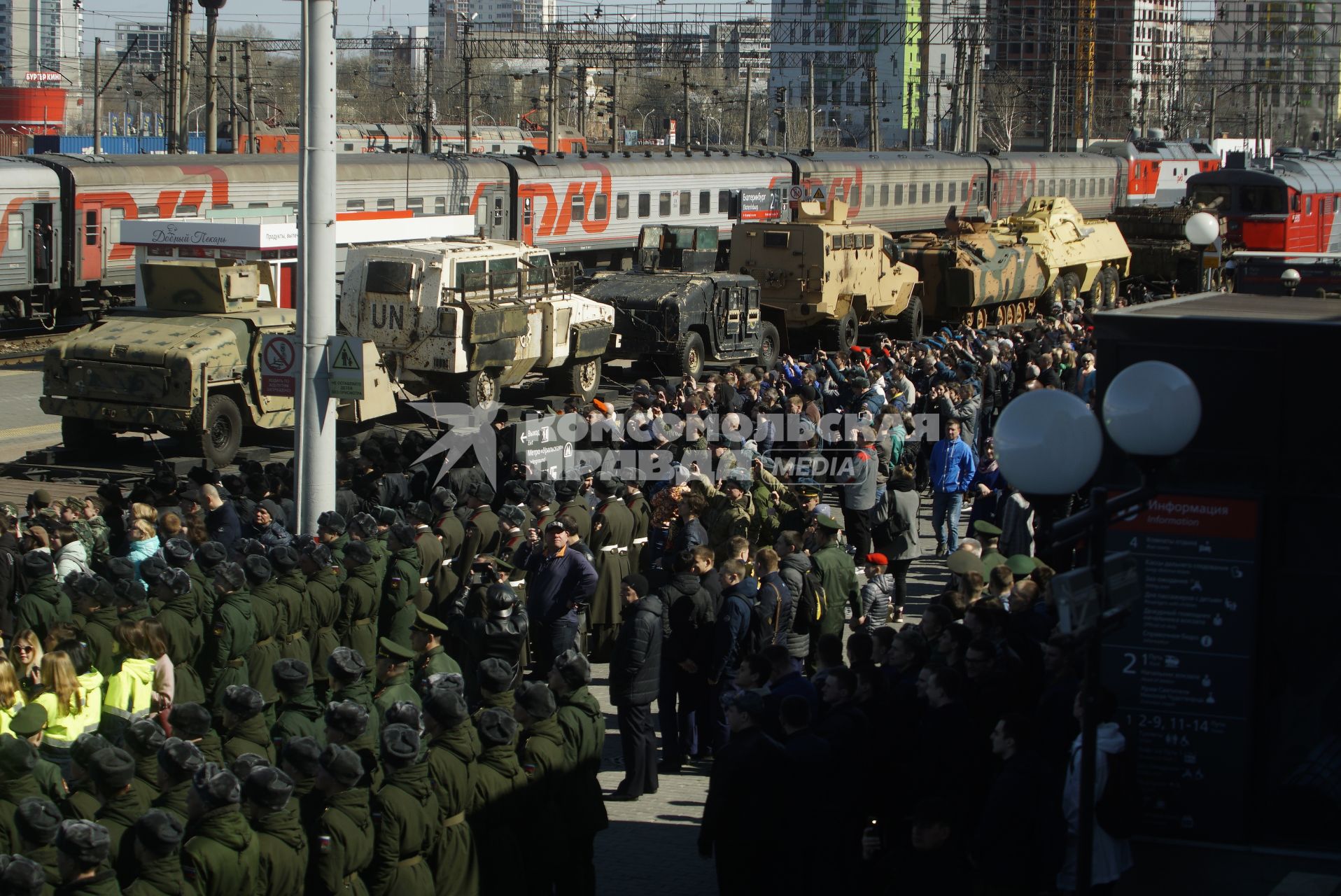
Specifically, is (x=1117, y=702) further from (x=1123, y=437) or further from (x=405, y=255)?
(x=405, y=255)

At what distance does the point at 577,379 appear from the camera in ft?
77.9

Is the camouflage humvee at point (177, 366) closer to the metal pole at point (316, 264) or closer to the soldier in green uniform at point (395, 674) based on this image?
the metal pole at point (316, 264)

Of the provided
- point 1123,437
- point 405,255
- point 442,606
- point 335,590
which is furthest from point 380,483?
point 1123,437

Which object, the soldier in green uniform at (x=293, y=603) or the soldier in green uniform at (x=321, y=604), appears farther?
the soldier in green uniform at (x=321, y=604)

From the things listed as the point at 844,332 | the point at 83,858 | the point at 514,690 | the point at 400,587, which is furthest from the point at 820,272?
the point at 83,858

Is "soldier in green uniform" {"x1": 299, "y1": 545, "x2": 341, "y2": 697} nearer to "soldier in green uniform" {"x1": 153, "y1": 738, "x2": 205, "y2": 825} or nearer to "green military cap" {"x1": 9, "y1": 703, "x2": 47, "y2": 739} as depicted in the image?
"green military cap" {"x1": 9, "y1": 703, "x2": 47, "y2": 739}

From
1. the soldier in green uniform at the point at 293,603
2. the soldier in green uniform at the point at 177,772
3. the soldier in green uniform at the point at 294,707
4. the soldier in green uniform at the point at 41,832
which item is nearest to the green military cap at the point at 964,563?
the soldier in green uniform at the point at 293,603

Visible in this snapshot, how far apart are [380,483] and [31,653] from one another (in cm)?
574

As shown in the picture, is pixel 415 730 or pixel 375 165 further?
pixel 375 165

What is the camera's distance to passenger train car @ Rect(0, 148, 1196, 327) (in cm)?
2748

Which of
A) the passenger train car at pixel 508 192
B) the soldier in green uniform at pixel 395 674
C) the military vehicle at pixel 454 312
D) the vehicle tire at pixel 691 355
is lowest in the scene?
the soldier in green uniform at pixel 395 674

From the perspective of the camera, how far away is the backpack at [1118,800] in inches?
257

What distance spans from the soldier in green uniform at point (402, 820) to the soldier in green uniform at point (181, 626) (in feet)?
8.54

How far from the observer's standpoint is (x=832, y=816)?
286 inches
